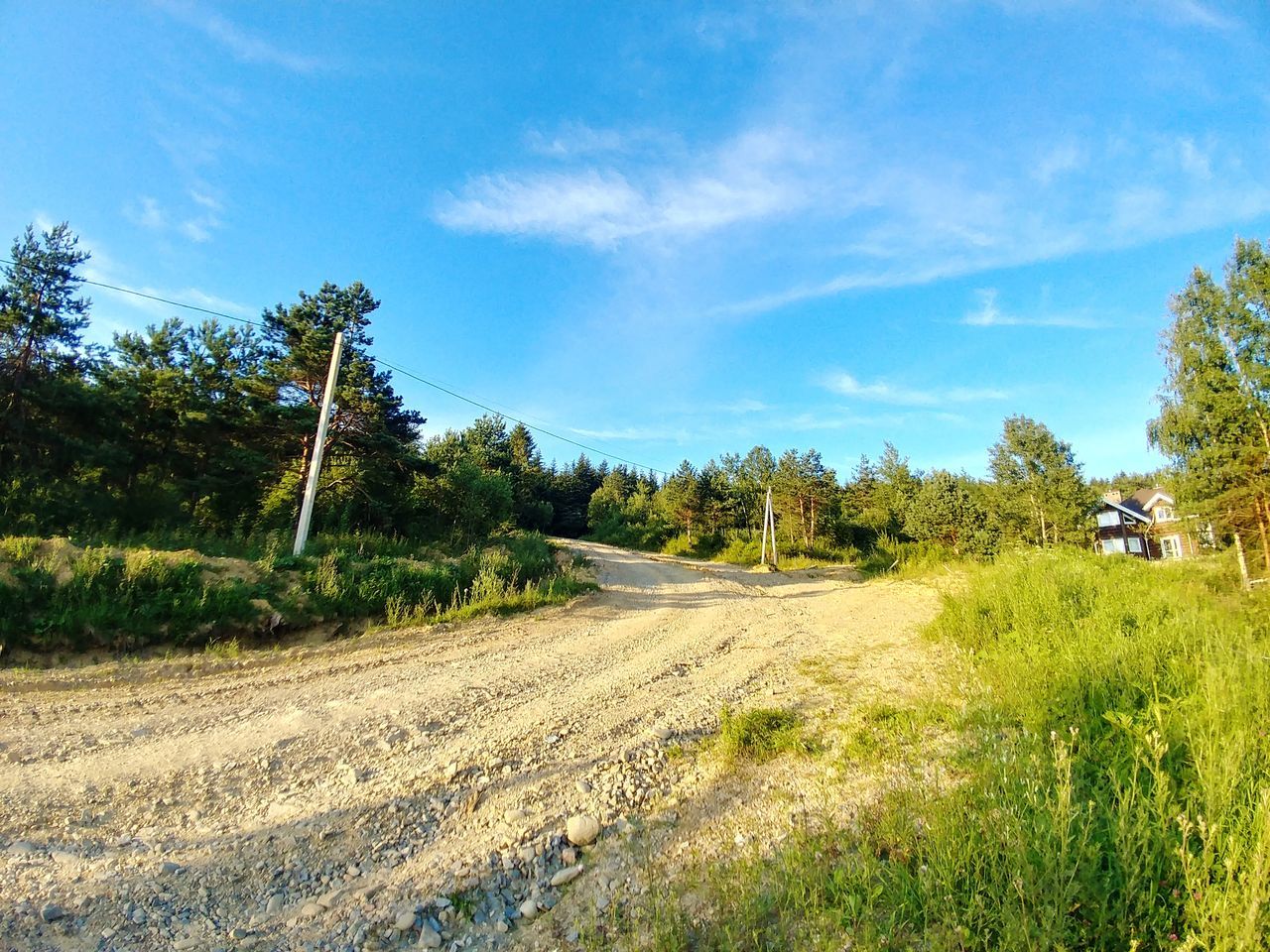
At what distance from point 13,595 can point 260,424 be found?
32.3 feet

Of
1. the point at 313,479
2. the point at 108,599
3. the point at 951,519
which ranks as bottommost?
the point at 108,599

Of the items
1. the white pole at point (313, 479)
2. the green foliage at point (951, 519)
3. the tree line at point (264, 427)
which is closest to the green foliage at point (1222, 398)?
the tree line at point (264, 427)

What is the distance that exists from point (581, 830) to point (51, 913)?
2.31 metres

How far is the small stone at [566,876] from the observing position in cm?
262

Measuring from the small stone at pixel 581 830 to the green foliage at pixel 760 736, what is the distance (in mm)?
1225

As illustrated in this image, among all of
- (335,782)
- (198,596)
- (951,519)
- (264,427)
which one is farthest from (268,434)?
(951,519)

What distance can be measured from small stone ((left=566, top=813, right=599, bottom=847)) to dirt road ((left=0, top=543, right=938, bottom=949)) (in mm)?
64

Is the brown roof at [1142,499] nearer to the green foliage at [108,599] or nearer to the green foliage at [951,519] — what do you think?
the green foliage at [951,519]

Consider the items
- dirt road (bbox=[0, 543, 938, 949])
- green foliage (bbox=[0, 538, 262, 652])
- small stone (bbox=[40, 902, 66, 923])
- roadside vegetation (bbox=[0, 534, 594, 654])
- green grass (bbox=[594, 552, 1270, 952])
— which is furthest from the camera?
roadside vegetation (bbox=[0, 534, 594, 654])

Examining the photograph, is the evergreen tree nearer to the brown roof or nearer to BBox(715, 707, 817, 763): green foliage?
BBox(715, 707, 817, 763): green foliage

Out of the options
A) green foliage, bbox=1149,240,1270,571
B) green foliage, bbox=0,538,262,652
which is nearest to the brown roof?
green foliage, bbox=1149,240,1270,571

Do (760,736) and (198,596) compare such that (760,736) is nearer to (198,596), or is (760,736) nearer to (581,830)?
(581,830)

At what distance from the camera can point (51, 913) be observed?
2.24m

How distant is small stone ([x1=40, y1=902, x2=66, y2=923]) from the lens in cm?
222
